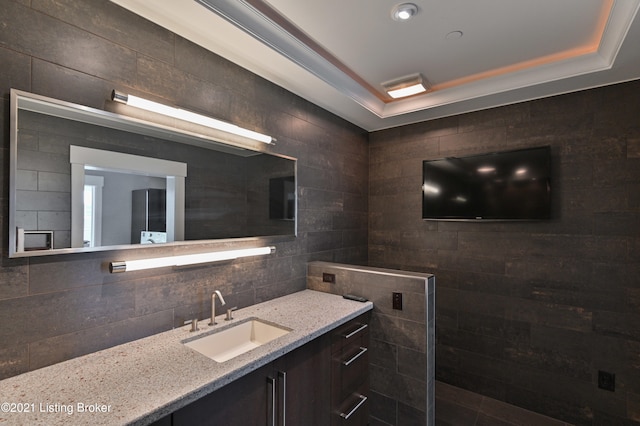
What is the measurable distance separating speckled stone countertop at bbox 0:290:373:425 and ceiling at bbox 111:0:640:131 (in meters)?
1.74

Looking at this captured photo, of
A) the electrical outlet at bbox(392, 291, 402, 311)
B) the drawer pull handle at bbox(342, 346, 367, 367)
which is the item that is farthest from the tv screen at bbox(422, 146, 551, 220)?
the drawer pull handle at bbox(342, 346, 367, 367)

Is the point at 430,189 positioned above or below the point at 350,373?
above

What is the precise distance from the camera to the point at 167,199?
167 cm

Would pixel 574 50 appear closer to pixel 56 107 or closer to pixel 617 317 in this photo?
pixel 617 317

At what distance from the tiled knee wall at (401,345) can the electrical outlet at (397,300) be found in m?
0.02

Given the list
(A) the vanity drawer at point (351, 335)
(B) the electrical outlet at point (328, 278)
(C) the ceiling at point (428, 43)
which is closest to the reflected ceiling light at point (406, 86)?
(C) the ceiling at point (428, 43)

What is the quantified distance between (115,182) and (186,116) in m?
0.53

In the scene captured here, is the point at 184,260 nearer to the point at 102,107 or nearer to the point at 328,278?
the point at 102,107

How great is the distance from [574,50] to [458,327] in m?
2.48

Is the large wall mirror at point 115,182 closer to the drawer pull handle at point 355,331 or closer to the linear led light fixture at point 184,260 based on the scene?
the linear led light fixture at point 184,260

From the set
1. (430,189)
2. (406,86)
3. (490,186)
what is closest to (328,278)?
(430,189)

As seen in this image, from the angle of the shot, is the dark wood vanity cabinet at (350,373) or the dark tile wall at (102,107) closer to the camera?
the dark tile wall at (102,107)

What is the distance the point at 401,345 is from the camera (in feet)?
6.92

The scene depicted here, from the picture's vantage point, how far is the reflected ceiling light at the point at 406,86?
8.16ft
